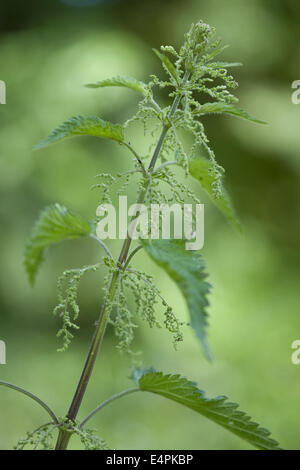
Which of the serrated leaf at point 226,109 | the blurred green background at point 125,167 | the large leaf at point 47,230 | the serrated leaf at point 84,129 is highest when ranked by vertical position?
the blurred green background at point 125,167

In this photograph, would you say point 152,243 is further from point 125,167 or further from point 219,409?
point 125,167

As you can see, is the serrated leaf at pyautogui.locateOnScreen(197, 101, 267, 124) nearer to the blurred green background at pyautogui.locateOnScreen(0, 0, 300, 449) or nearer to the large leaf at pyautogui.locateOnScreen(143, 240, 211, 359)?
the large leaf at pyautogui.locateOnScreen(143, 240, 211, 359)

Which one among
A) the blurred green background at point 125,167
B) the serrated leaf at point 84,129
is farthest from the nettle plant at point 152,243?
the blurred green background at point 125,167

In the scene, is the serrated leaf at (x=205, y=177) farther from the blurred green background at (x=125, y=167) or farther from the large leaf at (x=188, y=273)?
the blurred green background at (x=125, y=167)

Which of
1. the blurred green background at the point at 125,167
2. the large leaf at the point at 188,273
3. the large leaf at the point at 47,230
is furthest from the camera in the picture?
the blurred green background at the point at 125,167

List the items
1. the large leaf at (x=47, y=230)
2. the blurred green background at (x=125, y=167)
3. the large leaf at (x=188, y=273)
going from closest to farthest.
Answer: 1. the large leaf at (x=188, y=273)
2. the large leaf at (x=47, y=230)
3. the blurred green background at (x=125, y=167)
